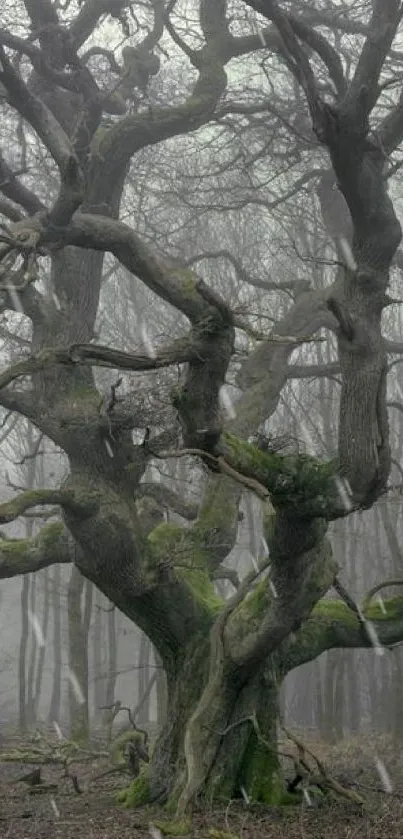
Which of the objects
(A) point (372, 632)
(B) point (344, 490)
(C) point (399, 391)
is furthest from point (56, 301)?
(C) point (399, 391)

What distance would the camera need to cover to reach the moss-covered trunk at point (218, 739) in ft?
30.3

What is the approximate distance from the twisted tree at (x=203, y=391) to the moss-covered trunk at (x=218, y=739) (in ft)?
0.08

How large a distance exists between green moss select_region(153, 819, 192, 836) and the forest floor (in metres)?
0.05

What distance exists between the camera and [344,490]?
25.4 ft

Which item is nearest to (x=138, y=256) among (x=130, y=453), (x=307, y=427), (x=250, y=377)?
(x=130, y=453)

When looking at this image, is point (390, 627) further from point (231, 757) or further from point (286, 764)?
point (286, 764)

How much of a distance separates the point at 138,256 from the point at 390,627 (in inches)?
213

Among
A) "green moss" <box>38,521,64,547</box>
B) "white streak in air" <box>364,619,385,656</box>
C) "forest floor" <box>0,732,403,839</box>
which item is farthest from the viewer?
"green moss" <box>38,521,64,547</box>

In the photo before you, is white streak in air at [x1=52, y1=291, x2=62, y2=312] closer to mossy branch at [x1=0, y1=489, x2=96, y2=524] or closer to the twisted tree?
the twisted tree

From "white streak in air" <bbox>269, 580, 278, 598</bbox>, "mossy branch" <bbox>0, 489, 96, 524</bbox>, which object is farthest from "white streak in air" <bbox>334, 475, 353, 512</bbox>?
"mossy branch" <bbox>0, 489, 96, 524</bbox>

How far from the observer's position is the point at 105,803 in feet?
33.3

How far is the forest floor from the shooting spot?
26.3 feet

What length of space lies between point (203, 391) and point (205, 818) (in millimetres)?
4283

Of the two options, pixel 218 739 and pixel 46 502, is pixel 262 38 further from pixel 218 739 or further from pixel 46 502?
pixel 218 739
